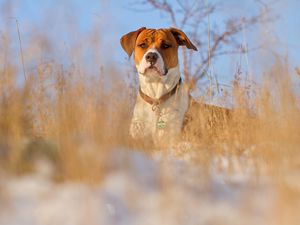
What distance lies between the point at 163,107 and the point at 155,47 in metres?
0.76

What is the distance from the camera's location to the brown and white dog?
5.20m

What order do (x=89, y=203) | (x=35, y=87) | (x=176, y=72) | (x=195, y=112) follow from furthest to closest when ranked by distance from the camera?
1. (x=176, y=72)
2. (x=195, y=112)
3. (x=35, y=87)
4. (x=89, y=203)

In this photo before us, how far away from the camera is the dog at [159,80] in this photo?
521 centimetres

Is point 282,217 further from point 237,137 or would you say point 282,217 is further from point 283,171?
point 237,137

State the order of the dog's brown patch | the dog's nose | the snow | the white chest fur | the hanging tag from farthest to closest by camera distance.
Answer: the dog's brown patch → the dog's nose → the white chest fur → the hanging tag → the snow

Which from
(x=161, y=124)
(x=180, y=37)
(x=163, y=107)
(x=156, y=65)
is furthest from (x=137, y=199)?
(x=180, y=37)

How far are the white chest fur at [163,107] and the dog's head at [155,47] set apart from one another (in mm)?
108

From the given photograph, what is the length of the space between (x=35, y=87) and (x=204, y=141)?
1.31m

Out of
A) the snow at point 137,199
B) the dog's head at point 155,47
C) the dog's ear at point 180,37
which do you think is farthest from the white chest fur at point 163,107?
the snow at point 137,199

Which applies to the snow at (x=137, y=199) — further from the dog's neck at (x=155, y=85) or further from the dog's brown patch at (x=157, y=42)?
the dog's brown patch at (x=157, y=42)

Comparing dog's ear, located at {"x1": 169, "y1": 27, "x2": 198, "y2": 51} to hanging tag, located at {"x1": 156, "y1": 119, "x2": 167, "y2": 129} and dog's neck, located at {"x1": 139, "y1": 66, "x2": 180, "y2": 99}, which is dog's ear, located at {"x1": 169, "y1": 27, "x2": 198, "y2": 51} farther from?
hanging tag, located at {"x1": 156, "y1": 119, "x2": 167, "y2": 129}

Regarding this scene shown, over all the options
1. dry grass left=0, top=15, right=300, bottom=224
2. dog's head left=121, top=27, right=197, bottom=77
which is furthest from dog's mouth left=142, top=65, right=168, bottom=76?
dry grass left=0, top=15, right=300, bottom=224

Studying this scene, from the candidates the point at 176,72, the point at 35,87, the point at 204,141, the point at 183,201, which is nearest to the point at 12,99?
the point at 35,87

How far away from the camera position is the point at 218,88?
585 centimetres
